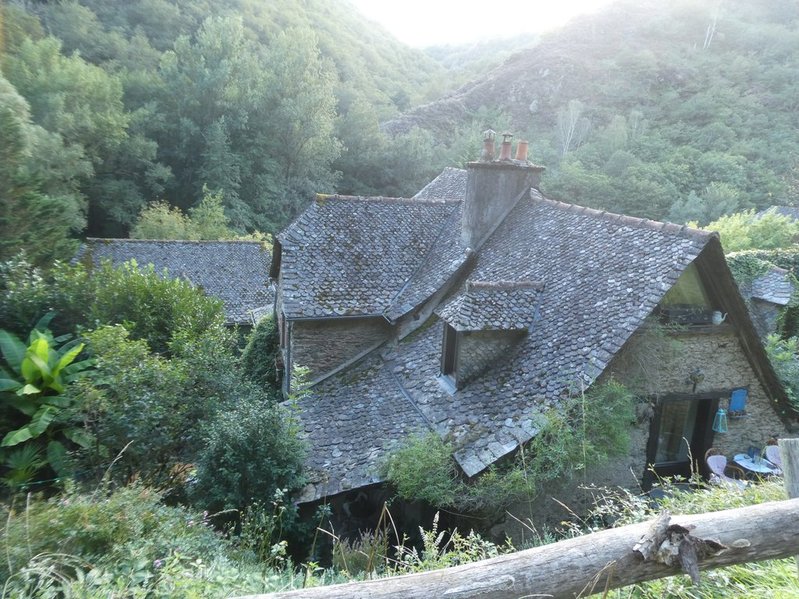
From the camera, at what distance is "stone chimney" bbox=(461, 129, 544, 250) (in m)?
13.1

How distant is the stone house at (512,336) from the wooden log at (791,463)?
12.8 ft

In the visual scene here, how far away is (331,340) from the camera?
41.5 ft

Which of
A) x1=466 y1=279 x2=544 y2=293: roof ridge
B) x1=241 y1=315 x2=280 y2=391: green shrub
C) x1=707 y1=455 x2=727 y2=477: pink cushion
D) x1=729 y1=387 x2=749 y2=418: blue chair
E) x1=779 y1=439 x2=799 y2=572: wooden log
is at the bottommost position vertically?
x1=241 y1=315 x2=280 y2=391: green shrub

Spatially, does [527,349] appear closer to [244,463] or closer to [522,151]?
[244,463]

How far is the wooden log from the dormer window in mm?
6064

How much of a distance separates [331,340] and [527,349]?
17.9 feet

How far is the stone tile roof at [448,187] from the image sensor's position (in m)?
17.6

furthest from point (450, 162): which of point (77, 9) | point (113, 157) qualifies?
point (77, 9)

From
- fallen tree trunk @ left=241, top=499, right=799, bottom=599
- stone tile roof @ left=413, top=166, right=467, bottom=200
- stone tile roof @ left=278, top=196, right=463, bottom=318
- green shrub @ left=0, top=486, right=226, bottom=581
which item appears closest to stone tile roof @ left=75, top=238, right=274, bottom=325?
stone tile roof @ left=413, top=166, right=467, bottom=200

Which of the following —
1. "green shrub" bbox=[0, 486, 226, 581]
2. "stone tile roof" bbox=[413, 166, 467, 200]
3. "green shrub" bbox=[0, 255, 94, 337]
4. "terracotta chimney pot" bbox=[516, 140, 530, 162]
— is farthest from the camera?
"stone tile roof" bbox=[413, 166, 467, 200]

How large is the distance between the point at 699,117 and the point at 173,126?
2360 inches

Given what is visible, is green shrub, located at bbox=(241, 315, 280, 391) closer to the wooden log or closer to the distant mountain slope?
the wooden log

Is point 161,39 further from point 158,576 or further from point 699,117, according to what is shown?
point 699,117

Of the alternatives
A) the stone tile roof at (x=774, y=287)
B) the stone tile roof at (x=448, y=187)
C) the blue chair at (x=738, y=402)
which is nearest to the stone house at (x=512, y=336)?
the blue chair at (x=738, y=402)
